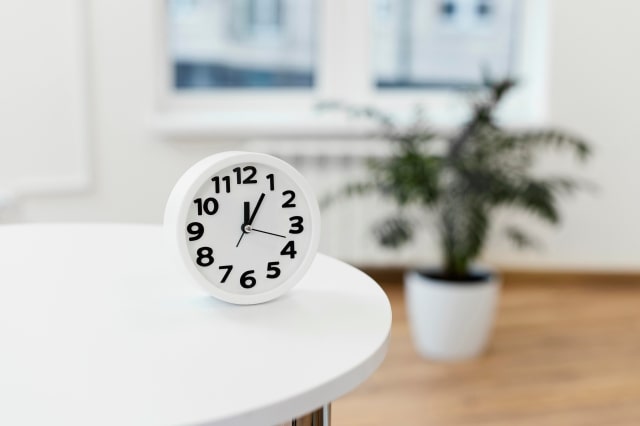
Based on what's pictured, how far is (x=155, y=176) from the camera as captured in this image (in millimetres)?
3051

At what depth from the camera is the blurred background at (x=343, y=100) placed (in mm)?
2848

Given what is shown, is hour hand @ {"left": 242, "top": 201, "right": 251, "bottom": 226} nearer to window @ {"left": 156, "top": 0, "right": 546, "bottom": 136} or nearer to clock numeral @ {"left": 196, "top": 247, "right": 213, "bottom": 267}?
clock numeral @ {"left": 196, "top": 247, "right": 213, "bottom": 267}

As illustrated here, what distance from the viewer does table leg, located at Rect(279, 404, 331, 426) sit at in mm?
802

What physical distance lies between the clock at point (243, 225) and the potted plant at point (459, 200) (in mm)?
1556

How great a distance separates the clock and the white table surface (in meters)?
0.03

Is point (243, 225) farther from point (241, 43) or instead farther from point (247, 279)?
point (241, 43)

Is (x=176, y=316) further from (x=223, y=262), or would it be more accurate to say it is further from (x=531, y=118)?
(x=531, y=118)

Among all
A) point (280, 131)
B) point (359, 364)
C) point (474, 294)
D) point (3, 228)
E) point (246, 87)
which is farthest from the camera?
point (246, 87)

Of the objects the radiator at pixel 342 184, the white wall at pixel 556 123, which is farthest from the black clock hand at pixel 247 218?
the white wall at pixel 556 123

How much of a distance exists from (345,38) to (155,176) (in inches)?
40.1

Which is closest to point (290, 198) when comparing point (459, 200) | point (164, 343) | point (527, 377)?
point (164, 343)

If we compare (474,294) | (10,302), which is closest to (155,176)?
(474,294)

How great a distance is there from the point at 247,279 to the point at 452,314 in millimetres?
1737

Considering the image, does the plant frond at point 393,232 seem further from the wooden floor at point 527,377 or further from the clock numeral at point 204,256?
the clock numeral at point 204,256
